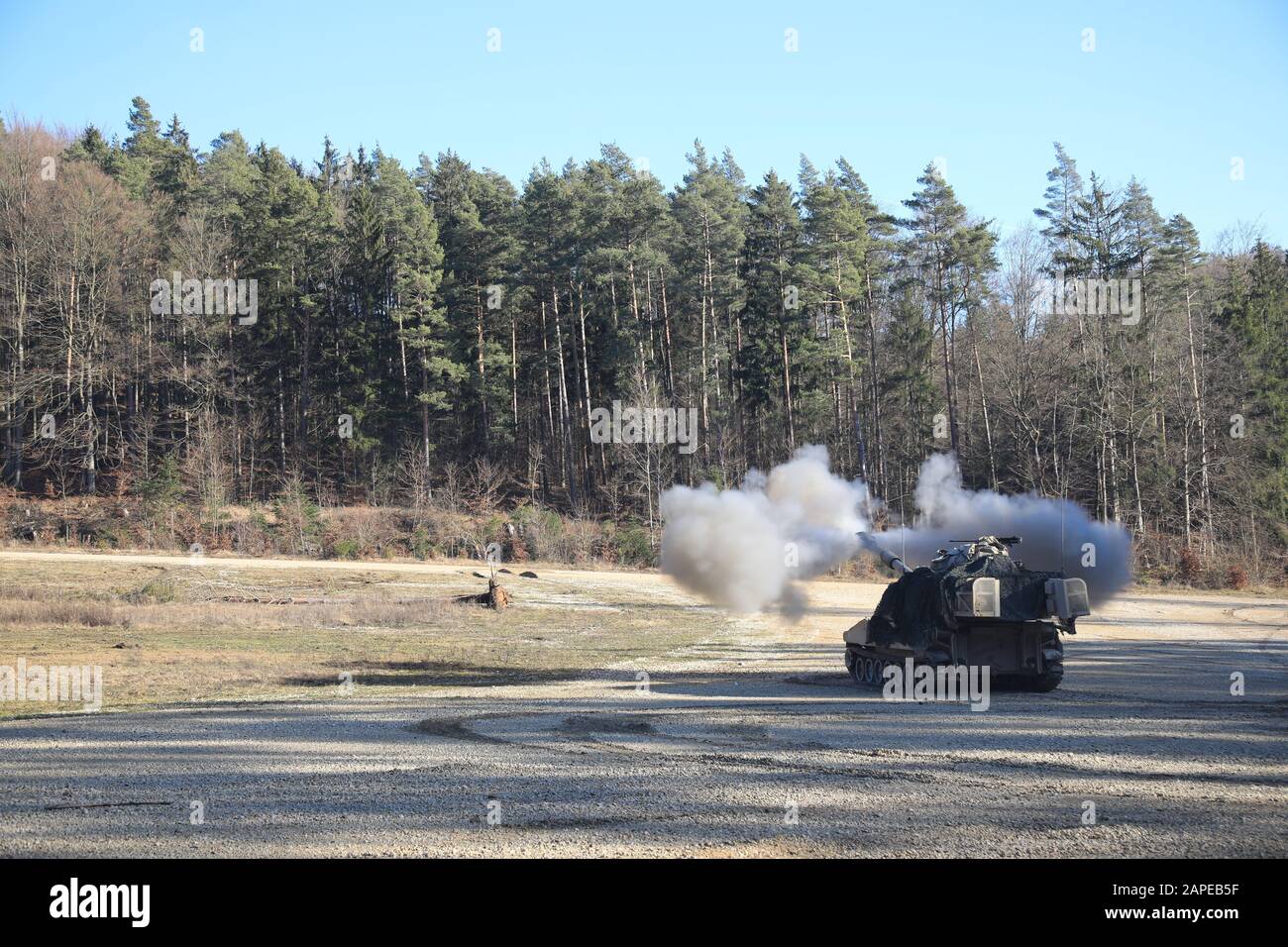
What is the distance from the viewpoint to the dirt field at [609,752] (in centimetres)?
994

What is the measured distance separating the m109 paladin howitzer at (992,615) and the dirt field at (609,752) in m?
0.78

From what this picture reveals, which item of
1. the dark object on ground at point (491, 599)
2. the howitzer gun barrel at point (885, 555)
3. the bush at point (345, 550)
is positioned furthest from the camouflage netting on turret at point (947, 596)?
the bush at point (345, 550)

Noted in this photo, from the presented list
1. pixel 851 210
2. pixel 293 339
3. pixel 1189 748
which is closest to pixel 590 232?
pixel 851 210

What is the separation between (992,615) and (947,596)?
2.85ft

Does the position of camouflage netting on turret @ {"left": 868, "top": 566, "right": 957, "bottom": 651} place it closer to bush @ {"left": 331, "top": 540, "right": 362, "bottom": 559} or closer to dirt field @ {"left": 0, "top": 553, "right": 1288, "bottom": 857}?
dirt field @ {"left": 0, "top": 553, "right": 1288, "bottom": 857}

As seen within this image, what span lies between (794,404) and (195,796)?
4880cm

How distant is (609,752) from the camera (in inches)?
566

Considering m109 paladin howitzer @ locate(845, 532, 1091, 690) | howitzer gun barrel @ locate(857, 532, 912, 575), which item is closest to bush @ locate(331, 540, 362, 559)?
howitzer gun barrel @ locate(857, 532, 912, 575)

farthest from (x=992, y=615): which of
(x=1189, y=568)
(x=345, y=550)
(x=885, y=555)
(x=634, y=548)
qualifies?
(x=345, y=550)

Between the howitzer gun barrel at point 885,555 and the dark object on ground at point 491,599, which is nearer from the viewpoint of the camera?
the howitzer gun barrel at point 885,555

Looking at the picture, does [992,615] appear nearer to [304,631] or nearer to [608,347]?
[304,631]

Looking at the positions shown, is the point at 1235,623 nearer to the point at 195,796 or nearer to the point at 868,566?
the point at 868,566

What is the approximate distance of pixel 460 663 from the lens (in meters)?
26.5

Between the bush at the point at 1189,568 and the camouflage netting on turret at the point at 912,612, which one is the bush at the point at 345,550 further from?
the bush at the point at 1189,568
